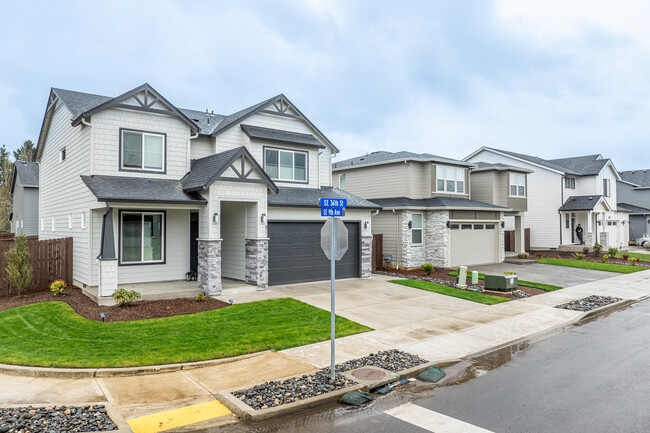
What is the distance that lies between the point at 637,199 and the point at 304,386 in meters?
51.5

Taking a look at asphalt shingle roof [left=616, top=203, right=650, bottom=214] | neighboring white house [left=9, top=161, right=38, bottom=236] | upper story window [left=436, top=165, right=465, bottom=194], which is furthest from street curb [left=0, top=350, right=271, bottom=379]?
asphalt shingle roof [left=616, top=203, right=650, bottom=214]

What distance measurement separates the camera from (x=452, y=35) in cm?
1944

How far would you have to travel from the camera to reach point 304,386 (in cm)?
632

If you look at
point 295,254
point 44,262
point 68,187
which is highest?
point 68,187

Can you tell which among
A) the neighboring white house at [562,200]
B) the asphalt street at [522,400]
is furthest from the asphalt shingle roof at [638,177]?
the asphalt street at [522,400]

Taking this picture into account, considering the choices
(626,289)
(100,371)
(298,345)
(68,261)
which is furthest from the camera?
(626,289)

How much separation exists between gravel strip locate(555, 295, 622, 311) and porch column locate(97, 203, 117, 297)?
1397 centimetres

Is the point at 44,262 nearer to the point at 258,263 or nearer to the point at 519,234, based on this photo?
the point at 258,263

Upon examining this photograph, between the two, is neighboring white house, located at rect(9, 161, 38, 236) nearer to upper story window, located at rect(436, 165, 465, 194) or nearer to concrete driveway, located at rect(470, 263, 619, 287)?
upper story window, located at rect(436, 165, 465, 194)

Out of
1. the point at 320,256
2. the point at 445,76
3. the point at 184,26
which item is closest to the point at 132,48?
the point at 184,26

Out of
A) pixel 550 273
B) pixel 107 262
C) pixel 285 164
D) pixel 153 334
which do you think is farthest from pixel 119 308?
pixel 550 273

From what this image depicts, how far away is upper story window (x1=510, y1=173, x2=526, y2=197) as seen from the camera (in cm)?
2791

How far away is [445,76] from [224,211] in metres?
18.0

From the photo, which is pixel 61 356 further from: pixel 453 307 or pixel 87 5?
pixel 87 5
